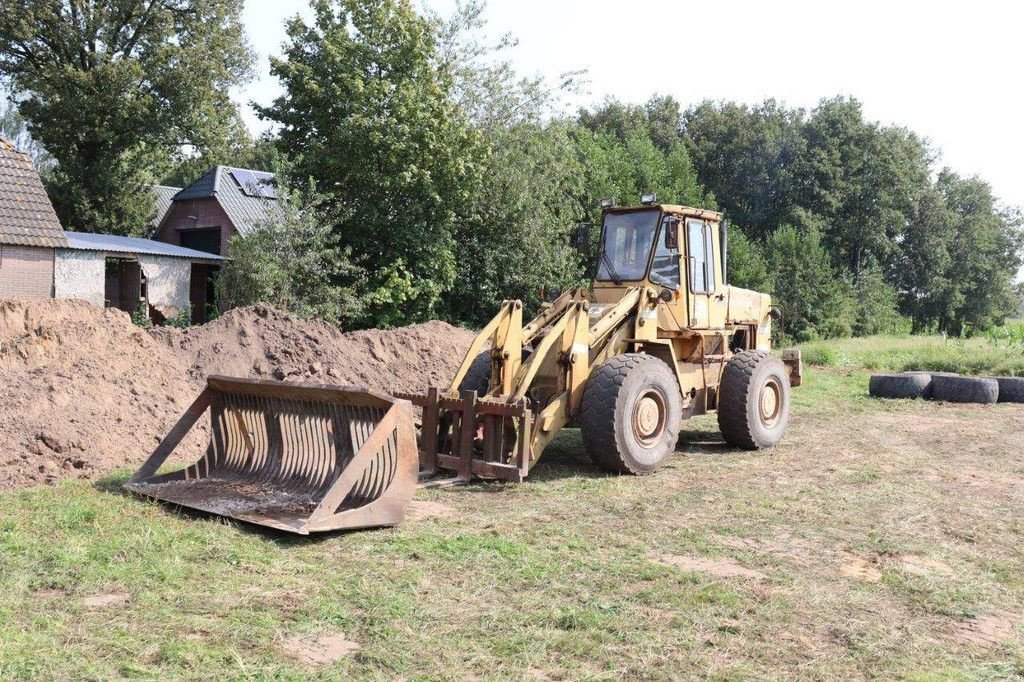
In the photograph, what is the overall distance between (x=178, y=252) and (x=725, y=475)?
66.8ft

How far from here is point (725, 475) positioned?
8.76 m

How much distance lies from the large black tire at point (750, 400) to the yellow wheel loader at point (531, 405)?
2 cm

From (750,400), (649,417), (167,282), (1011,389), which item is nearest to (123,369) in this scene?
(649,417)

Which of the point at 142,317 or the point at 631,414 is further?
the point at 142,317

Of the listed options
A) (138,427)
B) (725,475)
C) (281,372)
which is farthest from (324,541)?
(281,372)

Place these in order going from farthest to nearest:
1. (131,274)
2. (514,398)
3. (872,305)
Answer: (872,305) < (131,274) < (514,398)

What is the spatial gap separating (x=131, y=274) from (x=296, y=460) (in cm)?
2073

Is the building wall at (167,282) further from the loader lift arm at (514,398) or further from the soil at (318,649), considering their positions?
the soil at (318,649)

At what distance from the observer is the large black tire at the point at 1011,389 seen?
15.4 meters

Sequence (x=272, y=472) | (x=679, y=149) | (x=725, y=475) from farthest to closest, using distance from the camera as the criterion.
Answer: (x=679, y=149) < (x=725, y=475) < (x=272, y=472)

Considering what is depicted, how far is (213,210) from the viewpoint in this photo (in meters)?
30.7

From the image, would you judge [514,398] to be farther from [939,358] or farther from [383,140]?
[939,358]

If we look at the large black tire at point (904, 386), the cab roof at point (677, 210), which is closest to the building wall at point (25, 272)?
the cab roof at point (677, 210)

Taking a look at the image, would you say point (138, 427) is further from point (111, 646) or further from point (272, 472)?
point (111, 646)
